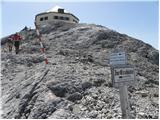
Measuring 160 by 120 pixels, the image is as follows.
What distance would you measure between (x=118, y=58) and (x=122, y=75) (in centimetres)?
37

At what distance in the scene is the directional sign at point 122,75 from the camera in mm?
7426

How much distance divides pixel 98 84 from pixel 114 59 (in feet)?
28.8

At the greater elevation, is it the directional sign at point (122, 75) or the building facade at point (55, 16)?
the building facade at point (55, 16)

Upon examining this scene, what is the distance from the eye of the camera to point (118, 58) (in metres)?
7.53

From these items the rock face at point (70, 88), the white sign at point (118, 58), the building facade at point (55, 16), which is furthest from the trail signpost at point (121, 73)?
the building facade at point (55, 16)

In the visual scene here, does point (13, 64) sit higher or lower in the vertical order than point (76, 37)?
lower

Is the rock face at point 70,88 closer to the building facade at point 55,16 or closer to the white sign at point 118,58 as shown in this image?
the white sign at point 118,58

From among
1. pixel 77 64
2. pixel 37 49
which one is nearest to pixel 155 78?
pixel 77 64

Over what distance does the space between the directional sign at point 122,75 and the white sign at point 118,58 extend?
11 centimetres

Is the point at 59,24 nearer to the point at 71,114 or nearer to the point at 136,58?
the point at 136,58

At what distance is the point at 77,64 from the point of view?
1983 centimetres

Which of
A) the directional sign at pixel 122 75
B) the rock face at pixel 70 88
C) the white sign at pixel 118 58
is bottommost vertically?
the rock face at pixel 70 88

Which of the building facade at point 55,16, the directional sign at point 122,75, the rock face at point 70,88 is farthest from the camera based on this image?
the building facade at point 55,16

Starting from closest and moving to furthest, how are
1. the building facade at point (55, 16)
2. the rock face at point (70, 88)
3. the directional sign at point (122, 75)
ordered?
the directional sign at point (122, 75)
the rock face at point (70, 88)
the building facade at point (55, 16)
